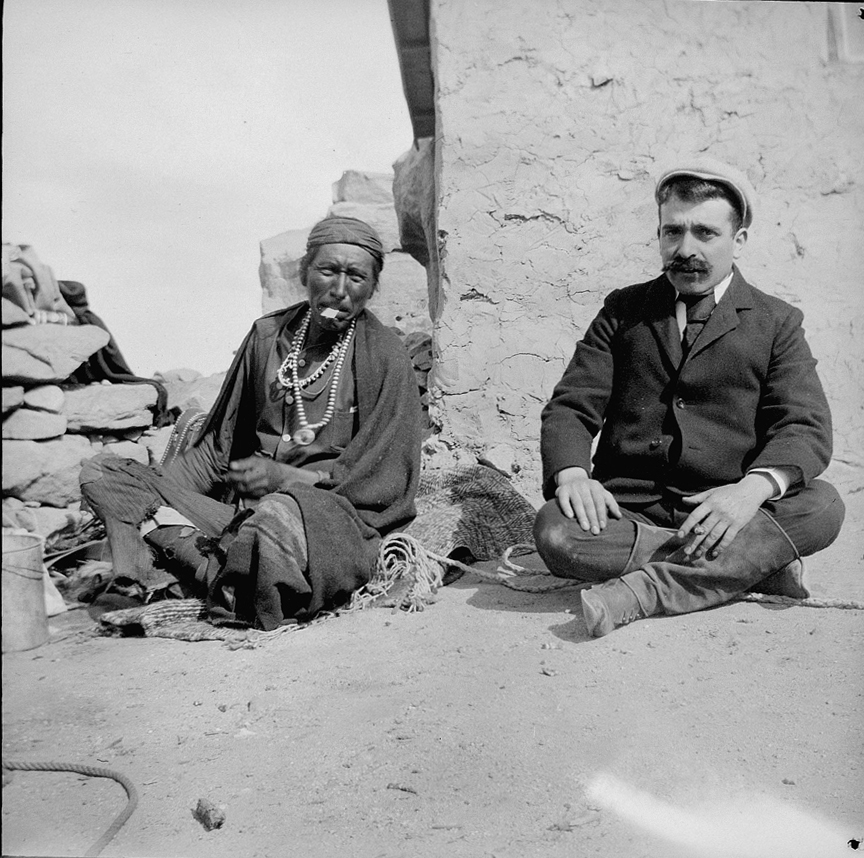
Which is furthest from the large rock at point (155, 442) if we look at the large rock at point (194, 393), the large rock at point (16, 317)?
the large rock at point (16, 317)

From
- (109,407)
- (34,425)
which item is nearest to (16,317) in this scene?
(34,425)

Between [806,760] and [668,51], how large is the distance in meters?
3.17

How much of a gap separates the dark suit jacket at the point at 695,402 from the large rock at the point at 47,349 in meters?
3.43

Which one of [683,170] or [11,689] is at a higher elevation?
[683,170]

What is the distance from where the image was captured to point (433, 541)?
3529 millimetres

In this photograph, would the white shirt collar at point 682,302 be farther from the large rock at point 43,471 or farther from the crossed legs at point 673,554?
the large rock at point 43,471

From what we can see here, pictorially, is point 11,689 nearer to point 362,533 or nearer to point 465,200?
point 362,533

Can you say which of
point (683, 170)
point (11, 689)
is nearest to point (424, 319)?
point (683, 170)

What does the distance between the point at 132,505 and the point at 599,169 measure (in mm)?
2570

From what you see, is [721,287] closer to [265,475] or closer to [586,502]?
[586,502]

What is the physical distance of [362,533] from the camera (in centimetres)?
335

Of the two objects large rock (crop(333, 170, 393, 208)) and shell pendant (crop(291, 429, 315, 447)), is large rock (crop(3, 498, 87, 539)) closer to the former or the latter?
shell pendant (crop(291, 429, 315, 447))

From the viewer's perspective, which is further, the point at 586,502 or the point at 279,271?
the point at 279,271

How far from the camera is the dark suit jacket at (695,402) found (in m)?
2.96
